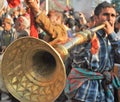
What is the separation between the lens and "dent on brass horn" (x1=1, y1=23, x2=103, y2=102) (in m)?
4.24

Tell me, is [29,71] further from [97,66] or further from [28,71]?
[97,66]

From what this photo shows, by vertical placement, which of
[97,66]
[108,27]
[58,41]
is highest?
[108,27]

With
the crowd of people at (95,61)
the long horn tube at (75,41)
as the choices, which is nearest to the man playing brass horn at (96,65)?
the crowd of people at (95,61)

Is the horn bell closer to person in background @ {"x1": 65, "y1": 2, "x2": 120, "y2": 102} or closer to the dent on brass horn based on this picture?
the dent on brass horn

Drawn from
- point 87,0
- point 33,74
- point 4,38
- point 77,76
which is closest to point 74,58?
point 77,76

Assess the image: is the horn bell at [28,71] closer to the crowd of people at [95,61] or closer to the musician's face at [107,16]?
the crowd of people at [95,61]

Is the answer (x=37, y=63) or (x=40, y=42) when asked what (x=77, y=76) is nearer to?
(x=37, y=63)

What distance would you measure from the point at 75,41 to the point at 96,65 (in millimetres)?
591

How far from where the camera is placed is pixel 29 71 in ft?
14.4

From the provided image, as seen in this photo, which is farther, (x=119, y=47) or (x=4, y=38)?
(x=4, y=38)

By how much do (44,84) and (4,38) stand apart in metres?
3.79

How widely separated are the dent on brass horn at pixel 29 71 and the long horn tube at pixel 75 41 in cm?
4

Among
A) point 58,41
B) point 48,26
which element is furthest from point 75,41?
point 48,26

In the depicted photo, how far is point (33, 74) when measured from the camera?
4379mm
